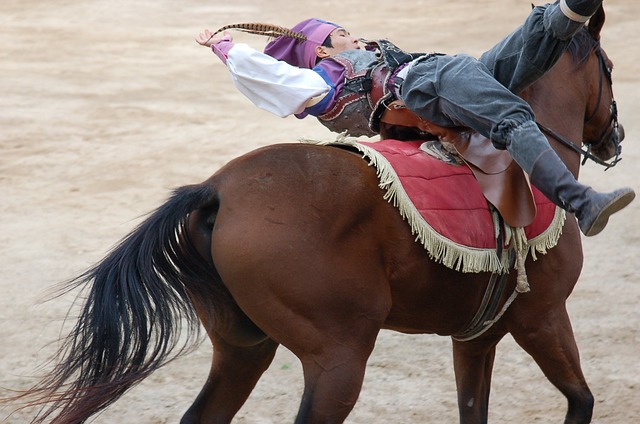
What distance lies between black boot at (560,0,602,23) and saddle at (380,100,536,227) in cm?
53

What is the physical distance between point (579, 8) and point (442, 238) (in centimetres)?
88

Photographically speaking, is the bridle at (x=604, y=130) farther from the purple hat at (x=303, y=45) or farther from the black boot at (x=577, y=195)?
the purple hat at (x=303, y=45)

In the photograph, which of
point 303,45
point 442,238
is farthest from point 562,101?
point 303,45

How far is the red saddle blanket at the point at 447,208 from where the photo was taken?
3232 millimetres

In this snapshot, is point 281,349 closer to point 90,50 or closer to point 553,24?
point 553,24

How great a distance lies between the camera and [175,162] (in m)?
8.23

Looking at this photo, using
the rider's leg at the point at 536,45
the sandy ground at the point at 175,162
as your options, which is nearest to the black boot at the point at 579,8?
the rider's leg at the point at 536,45

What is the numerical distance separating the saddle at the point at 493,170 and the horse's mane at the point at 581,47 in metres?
0.56

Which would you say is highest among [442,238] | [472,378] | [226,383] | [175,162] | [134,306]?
[442,238]

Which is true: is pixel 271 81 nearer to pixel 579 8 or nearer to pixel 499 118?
pixel 499 118

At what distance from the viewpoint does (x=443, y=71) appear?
3379 millimetres

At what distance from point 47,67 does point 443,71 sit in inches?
335

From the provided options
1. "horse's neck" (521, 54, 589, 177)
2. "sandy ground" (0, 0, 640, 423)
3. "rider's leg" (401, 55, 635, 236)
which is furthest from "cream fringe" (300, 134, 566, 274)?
"sandy ground" (0, 0, 640, 423)

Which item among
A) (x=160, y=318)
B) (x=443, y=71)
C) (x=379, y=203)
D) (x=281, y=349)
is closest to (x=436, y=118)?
(x=443, y=71)
